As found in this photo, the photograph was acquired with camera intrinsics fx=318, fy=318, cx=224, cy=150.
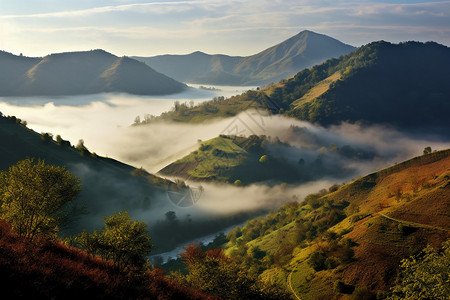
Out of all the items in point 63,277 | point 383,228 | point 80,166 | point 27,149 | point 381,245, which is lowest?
point 381,245

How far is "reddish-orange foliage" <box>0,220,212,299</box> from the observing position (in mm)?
36531

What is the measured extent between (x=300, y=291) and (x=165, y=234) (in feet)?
430

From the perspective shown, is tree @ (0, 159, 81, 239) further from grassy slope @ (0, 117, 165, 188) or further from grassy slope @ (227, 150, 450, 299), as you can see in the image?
grassy slope @ (0, 117, 165, 188)

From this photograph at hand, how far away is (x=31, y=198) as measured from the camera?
162 feet

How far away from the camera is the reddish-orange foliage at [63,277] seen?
120 feet

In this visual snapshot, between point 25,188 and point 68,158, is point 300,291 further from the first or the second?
point 68,158

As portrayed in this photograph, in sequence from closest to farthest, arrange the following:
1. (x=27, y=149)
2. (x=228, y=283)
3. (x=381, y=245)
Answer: (x=228, y=283) → (x=381, y=245) → (x=27, y=149)

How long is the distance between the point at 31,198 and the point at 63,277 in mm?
16015

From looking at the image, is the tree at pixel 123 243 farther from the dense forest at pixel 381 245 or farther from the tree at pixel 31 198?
the dense forest at pixel 381 245

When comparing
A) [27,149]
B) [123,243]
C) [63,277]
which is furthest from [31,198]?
[27,149]

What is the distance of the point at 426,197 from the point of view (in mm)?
87000

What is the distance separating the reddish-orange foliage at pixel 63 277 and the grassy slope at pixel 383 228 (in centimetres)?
4015

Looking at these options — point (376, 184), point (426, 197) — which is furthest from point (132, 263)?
point (376, 184)

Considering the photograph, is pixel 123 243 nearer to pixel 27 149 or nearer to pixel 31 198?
pixel 31 198
